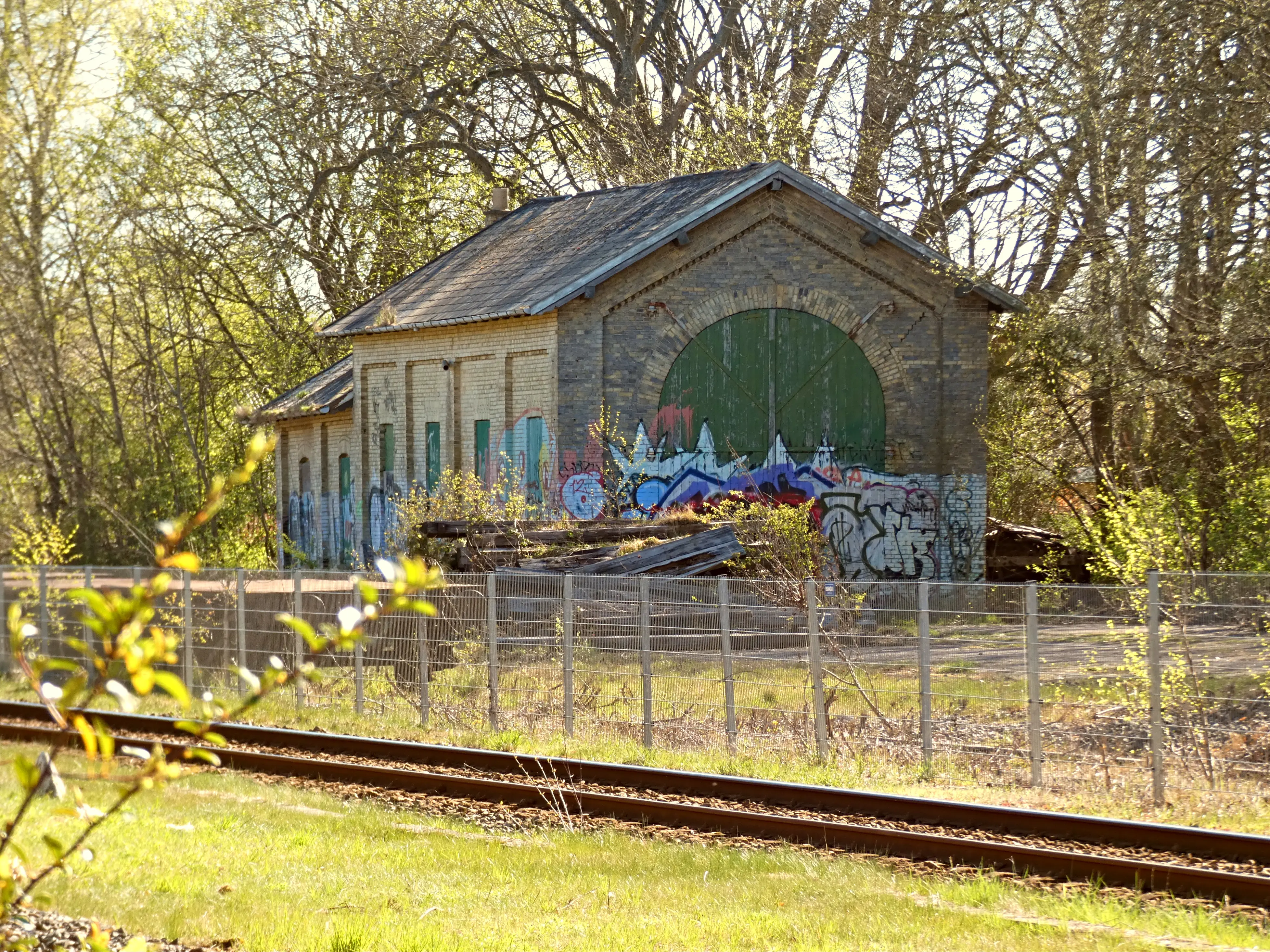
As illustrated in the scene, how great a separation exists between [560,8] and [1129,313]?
25052mm

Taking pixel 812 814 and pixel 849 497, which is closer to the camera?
pixel 812 814

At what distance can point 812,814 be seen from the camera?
1092 cm

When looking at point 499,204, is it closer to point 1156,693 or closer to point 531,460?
point 531,460

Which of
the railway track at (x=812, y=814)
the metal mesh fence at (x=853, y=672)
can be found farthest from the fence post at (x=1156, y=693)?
the railway track at (x=812, y=814)

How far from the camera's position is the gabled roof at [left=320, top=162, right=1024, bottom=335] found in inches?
1056

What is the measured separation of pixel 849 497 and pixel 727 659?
48.4ft

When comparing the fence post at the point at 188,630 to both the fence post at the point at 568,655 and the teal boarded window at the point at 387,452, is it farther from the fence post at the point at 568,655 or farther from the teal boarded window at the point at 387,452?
the teal boarded window at the point at 387,452

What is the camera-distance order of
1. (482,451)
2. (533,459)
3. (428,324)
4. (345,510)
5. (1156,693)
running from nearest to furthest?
(1156,693), (533,459), (482,451), (428,324), (345,510)

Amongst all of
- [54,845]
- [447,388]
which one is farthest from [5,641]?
[54,845]

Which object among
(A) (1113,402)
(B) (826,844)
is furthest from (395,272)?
(B) (826,844)

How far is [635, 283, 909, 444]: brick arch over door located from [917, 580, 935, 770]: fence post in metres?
14.9

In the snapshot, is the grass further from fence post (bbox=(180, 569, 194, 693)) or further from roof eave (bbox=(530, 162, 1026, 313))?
roof eave (bbox=(530, 162, 1026, 313))

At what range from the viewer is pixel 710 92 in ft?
136

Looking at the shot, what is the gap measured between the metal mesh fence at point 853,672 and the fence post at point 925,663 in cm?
2
